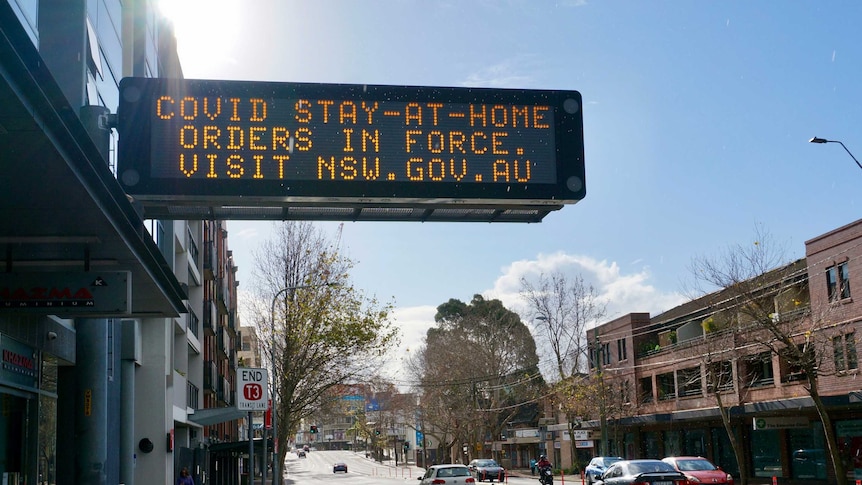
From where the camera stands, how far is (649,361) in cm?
6228

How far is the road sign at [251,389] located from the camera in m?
19.0

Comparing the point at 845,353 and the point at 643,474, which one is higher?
the point at 845,353

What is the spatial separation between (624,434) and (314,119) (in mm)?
63507

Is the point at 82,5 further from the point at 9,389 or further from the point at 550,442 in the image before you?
the point at 550,442

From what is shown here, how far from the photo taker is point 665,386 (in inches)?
2400

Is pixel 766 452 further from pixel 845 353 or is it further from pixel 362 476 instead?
pixel 362 476

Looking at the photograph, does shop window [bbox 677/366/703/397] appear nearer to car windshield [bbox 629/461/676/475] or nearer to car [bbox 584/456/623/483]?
car [bbox 584/456/623/483]

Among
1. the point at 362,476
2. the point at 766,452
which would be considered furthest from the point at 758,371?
the point at 362,476

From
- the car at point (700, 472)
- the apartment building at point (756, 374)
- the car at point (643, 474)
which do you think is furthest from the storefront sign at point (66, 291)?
the apartment building at point (756, 374)

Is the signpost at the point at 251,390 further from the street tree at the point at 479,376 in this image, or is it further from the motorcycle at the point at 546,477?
the street tree at the point at 479,376

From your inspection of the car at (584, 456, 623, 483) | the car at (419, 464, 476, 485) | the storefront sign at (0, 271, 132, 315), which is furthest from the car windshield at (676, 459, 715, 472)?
the storefront sign at (0, 271, 132, 315)

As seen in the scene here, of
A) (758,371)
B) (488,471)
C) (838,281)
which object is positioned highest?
(838,281)

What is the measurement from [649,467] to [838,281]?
66.7ft

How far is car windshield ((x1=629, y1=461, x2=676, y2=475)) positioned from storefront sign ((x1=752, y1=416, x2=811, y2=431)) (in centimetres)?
2233
